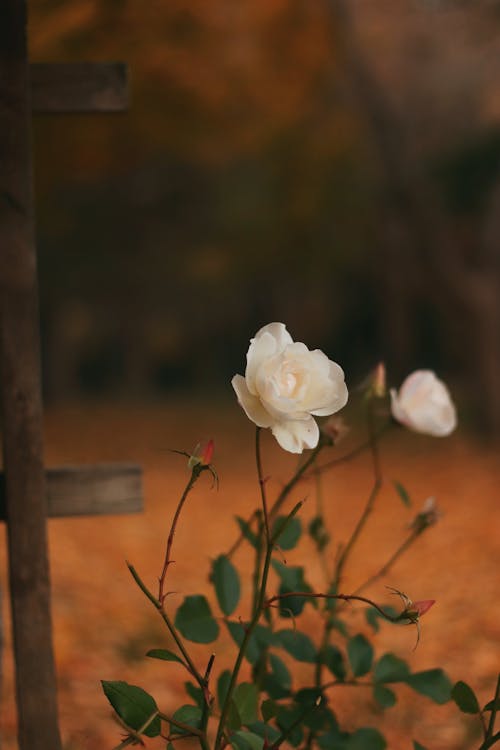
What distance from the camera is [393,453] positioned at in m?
6.39

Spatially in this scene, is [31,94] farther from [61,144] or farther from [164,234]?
[164,234]

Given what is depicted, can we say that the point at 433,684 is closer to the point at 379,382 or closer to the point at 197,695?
the point at 197,695

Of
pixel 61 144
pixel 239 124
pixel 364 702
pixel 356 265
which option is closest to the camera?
pixel 364 702

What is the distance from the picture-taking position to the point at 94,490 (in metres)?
1.88

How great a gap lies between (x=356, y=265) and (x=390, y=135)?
15.2ft

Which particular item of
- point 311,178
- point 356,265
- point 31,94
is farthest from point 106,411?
point 31,94

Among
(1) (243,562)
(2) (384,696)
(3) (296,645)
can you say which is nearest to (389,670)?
(2) (384,696)

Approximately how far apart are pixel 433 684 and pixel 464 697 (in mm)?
313

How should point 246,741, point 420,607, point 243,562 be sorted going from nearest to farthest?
point 420,607 < point 246,741 < point 243,562

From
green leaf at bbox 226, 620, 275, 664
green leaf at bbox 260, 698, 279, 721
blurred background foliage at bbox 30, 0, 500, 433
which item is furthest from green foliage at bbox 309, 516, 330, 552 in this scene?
blurred background foliage at bbox 30, 0, 500, 433

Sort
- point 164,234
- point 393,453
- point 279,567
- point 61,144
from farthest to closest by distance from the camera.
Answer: point 164,234, point 61,144, point 393,453, point 279,567

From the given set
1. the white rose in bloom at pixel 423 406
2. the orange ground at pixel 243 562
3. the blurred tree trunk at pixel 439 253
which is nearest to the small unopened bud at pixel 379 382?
the white rose in bloom at pixel 423 406

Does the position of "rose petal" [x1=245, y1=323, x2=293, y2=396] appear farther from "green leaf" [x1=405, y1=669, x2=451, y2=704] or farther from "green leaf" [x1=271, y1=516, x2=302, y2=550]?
"green leaf" [x1=405, y1=669, x2=451, y2=704]

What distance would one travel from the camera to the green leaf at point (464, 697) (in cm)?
136
